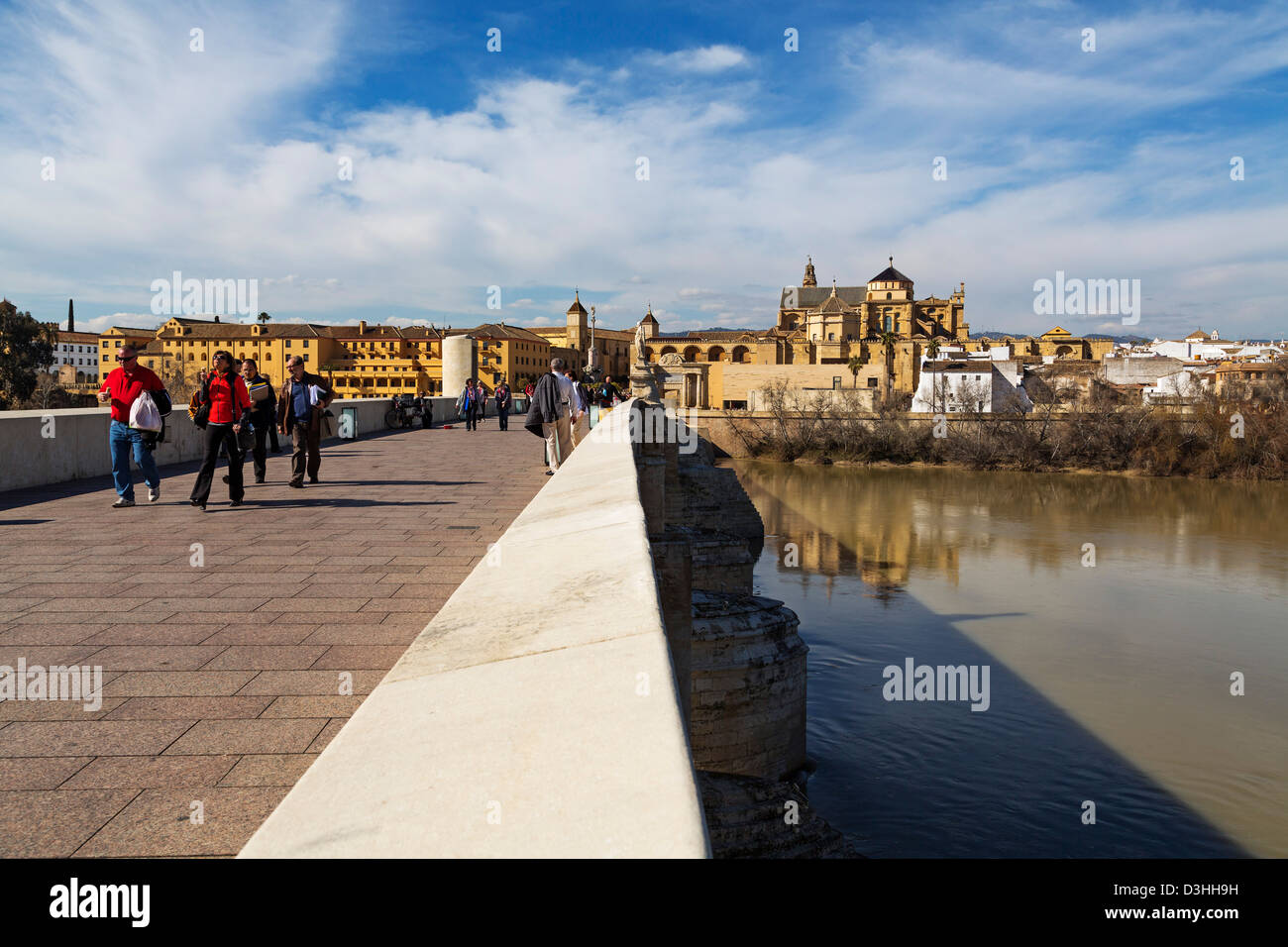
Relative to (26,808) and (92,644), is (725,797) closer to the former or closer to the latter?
(92,644)

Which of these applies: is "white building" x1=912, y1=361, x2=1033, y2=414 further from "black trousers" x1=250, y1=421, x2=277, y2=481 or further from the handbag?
the handbag

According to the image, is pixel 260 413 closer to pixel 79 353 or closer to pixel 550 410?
pixel 550 410

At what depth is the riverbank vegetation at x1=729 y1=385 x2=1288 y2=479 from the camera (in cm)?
4638

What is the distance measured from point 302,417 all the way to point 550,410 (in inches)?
114

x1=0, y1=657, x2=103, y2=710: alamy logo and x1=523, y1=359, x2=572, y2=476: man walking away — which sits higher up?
x1=523, y1=359, x2=572, y2=476: man walking away

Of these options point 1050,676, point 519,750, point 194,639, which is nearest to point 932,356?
point 1050,676

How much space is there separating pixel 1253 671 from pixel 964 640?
5202mm

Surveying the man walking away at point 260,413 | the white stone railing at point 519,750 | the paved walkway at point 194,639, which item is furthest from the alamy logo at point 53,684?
the man walking away at point 260,413

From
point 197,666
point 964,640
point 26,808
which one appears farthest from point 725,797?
point 964,640

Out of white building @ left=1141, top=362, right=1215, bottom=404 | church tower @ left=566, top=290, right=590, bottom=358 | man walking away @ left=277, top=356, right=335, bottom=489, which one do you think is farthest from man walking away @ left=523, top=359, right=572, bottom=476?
church tower @ left=566, top=290, right=590, bottom=358

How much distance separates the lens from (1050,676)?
17562mm

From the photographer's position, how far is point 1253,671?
17875 mm

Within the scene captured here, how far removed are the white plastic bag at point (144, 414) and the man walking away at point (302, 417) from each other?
183 cm
